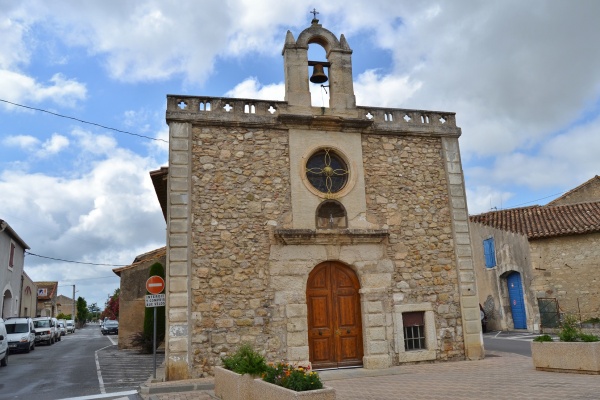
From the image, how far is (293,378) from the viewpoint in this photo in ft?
19.2

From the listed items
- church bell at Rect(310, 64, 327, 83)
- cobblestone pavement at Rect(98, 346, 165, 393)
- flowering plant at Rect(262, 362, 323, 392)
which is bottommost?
cobblestone pavement at Rect(98, 346, 165, 393)

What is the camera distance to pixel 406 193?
40.0ft

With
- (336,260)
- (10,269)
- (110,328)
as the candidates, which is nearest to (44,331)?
(10,269)

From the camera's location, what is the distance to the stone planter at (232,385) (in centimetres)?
689

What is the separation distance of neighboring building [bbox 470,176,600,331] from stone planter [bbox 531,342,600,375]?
10.4 metres

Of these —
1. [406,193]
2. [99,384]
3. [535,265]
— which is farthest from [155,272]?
[535,265]

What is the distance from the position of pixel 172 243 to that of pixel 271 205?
2341 millimetres

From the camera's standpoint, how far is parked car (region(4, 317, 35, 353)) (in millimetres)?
20312

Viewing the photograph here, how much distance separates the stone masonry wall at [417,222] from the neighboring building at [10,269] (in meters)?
20.5

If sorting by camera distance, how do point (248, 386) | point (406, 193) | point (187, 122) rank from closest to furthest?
→ 1. point (248, 386)
2. point (187, 122)
3. point (406, 193)

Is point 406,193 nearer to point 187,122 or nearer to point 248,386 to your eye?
point 187,122

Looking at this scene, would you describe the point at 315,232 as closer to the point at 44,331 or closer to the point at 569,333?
the point at 569,333

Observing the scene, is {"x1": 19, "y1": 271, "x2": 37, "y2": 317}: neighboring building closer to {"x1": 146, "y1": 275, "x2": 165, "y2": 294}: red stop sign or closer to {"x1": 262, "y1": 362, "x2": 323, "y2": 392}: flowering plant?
{"x1": 146, "y1": 275, "x2": 165, "y2": 294}: red stop sign

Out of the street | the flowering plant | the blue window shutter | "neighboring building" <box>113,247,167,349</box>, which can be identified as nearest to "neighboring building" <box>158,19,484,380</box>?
the street
